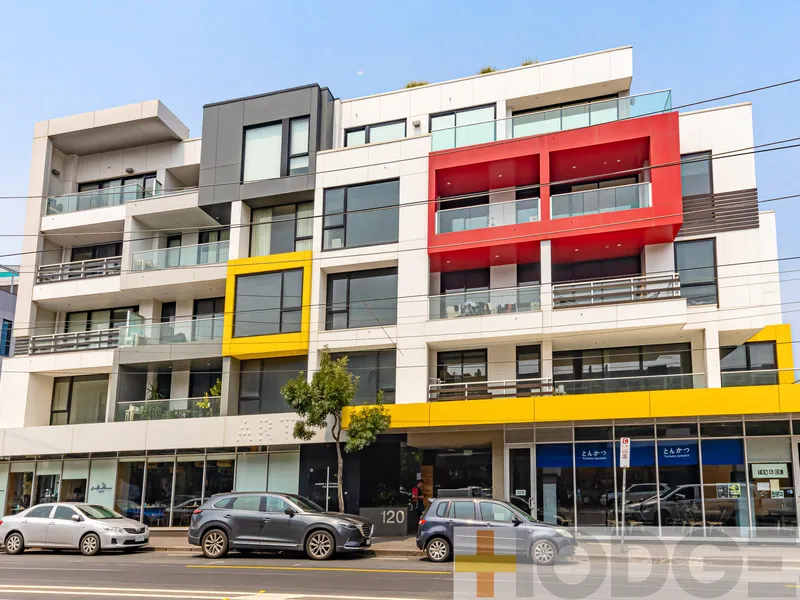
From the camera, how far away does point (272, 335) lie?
91.7 feet

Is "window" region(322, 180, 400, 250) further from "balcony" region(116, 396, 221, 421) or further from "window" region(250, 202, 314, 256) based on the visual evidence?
"balcony" region(116, 396, 221, 421)

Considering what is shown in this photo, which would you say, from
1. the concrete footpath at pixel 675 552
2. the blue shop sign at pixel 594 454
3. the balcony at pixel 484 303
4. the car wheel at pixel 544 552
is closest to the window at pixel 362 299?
the balcony at pixel 484 303

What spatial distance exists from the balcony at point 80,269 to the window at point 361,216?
9.66m

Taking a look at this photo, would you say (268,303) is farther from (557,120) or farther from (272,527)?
(557,120)

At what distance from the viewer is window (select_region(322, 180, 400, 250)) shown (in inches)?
1088

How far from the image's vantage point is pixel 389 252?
89.4ft

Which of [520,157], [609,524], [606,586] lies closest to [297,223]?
[520,157]

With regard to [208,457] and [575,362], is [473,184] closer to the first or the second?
[575,362]

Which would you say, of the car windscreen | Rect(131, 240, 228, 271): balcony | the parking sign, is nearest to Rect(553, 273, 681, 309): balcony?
the parking sign

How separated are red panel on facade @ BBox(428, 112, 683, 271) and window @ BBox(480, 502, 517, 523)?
10209 millimetres

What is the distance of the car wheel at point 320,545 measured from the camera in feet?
62.2

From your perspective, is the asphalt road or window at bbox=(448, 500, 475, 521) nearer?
the asphalt road

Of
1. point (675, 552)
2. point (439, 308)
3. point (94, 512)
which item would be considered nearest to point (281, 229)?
point (439, 308)

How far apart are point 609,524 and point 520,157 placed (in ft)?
39.9
